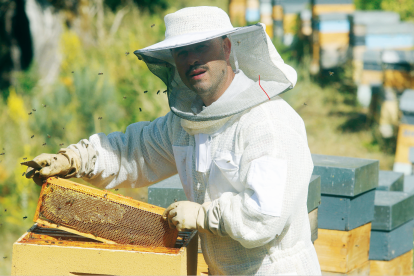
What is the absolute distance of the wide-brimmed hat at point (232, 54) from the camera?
6.05 ft

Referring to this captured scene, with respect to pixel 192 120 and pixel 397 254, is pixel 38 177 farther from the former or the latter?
pixel 397 254

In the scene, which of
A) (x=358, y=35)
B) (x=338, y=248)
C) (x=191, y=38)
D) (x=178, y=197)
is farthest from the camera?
(x=358, y=35)

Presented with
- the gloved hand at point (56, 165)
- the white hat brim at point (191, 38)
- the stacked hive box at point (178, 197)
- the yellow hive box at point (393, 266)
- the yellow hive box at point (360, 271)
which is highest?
the white hat brim at point (191, 38)

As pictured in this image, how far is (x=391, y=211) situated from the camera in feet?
10.7

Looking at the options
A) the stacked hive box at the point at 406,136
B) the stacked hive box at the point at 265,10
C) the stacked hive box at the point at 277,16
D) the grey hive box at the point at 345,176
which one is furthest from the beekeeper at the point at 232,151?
the stacked hive box at the point at 265,10

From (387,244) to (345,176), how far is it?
2.84 feet

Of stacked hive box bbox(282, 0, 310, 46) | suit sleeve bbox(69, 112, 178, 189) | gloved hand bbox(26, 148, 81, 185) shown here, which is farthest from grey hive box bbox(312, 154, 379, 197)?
stacked hive box bbox(282, 0, 310, 46)

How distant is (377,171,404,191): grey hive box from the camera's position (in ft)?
12.1

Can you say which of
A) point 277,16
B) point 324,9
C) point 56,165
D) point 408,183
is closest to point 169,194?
point 56,165

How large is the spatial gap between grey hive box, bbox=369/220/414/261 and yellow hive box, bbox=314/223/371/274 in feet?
1.07

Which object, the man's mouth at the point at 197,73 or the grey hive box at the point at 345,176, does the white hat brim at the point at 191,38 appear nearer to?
the man's mouth at the point at 197,73

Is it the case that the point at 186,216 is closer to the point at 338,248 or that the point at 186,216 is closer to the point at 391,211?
the point at 338,248

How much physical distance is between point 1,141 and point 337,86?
7136 millimetres

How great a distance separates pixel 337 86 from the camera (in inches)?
389
